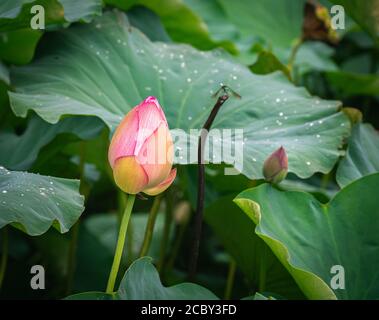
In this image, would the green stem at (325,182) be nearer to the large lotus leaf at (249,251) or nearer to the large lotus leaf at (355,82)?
the large lotus leaf at (355,82)

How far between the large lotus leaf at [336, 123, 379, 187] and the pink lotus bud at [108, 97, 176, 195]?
1.55ft

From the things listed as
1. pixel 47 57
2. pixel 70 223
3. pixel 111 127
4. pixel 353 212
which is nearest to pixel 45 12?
pixel 47 57

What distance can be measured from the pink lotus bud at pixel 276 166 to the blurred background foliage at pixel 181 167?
13cm

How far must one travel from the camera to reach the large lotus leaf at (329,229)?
4.28ft

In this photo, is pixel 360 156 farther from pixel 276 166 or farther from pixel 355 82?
pixel 355 82

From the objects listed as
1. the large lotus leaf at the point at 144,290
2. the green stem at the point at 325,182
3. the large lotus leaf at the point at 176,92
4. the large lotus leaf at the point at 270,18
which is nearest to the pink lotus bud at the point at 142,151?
the large lotus leaf at the point at 144,290

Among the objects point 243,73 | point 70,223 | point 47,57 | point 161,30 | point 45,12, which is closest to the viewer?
point 70,223

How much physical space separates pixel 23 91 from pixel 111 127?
0.25 m

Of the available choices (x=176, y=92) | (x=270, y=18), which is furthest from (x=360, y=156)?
(x=270, y=18)

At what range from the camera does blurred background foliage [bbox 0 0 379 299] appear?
5.12ft

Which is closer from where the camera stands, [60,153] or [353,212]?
[353,212]

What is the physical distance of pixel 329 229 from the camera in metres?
1.37

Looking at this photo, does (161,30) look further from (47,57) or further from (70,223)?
(70,223)

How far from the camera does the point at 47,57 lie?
1624 millimetres
